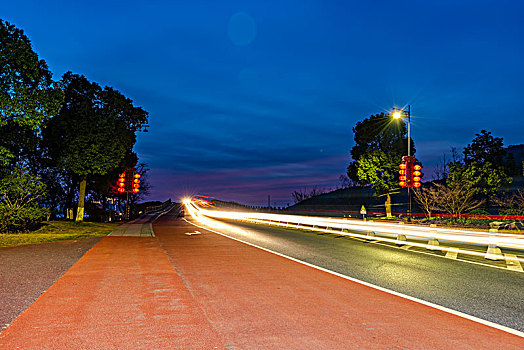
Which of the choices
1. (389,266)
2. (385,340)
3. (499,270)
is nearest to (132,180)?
(389,266)

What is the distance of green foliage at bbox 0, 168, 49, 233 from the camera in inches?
770

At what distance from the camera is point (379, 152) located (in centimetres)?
4356

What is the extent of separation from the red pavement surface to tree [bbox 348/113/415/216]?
3512 centimetres

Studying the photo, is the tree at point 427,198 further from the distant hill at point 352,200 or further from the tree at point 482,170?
the distant hill at point 352,200

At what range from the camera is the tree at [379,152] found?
4247cm

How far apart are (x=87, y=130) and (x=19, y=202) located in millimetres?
9534

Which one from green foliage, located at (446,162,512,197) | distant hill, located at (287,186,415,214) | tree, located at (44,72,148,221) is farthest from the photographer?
distant hill, located at (287,186,415,214)

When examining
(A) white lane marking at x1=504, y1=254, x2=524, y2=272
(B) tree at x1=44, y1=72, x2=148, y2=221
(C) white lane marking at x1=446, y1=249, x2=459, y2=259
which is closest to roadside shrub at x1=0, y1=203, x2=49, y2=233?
(B) tree at x1=44, y1=72, x2=148, y2=221

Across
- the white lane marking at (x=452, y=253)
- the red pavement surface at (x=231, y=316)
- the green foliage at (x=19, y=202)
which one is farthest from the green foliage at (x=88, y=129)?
the white lane marking at (x=452, y=253)

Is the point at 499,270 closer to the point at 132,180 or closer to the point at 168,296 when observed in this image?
the point at 168,296

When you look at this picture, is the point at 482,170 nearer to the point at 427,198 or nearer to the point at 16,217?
the point at 427,198

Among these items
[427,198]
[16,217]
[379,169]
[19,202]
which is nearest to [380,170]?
[379,169]

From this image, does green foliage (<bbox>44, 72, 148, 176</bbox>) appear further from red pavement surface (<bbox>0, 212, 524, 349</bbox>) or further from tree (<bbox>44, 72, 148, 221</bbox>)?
red pavement surface (<bbox>0, 212, 524, 349</bbox>)

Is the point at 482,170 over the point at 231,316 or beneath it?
over
